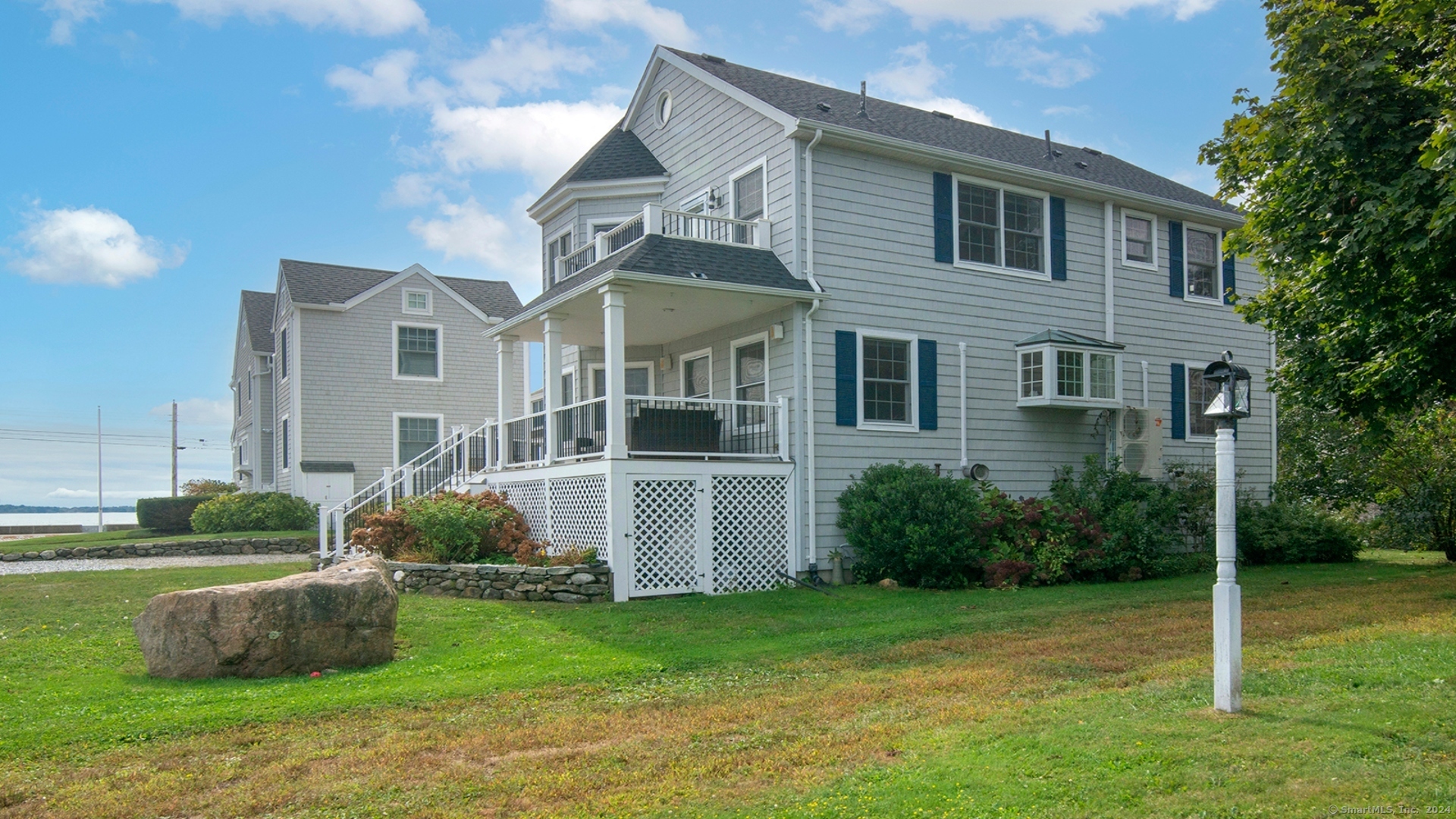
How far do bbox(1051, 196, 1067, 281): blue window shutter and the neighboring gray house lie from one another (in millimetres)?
13504

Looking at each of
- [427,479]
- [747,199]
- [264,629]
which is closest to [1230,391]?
[264,629]

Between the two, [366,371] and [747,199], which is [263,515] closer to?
[366,371]

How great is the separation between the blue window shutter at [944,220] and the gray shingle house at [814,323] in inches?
1.6

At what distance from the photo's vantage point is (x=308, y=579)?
846 cm

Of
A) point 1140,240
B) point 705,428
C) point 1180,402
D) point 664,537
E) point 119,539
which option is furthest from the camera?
point 119,539

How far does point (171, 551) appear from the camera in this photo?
71.2ft

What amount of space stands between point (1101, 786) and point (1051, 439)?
467 inches

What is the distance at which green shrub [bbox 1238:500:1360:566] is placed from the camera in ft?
54.2

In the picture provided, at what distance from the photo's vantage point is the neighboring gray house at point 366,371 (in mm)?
25422

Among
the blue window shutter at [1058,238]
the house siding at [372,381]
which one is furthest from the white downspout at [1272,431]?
the house siding at [372,381]

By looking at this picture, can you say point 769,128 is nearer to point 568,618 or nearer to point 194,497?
point 568,618

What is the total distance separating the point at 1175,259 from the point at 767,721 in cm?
1424

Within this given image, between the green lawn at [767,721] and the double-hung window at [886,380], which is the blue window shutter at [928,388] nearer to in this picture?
the double-hung window at [886,380]

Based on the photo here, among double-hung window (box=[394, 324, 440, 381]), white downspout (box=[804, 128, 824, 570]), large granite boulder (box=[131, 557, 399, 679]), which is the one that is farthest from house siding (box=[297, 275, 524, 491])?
large granite boulder (box=[131, 557, 399, 679])
